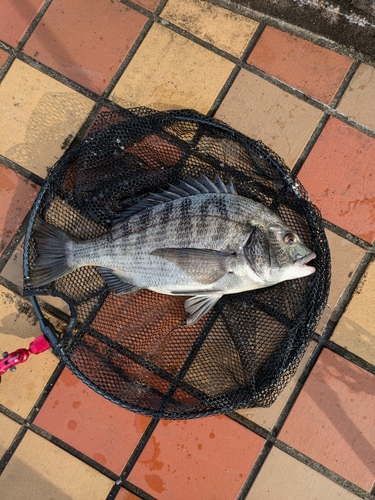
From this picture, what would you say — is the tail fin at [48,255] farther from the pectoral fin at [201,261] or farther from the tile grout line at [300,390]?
the tile grout line at [300,390]

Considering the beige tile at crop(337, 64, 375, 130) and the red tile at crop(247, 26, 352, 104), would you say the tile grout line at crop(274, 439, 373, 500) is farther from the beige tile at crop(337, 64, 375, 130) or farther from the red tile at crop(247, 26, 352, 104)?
the red tile at crop(247, 26, 352, 104)

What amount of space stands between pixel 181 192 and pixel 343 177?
1334mm

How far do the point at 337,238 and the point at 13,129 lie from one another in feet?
8.80

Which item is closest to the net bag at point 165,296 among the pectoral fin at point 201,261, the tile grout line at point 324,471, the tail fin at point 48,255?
the tail fin at point 48,255

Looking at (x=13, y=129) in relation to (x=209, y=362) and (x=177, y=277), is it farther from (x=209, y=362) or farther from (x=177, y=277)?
(x=209, y=362)

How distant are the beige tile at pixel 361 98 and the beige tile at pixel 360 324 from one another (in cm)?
124

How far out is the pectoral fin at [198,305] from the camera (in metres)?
2.97

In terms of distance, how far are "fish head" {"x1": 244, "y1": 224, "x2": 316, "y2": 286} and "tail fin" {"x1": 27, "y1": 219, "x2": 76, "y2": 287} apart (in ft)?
3.99

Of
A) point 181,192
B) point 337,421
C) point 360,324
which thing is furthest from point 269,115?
point 337,421

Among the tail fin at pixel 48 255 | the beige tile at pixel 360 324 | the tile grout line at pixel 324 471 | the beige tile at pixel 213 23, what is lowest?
the tile grout line at pixel 324 471

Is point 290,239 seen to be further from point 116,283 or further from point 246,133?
point 116,283

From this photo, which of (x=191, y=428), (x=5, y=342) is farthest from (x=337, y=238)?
(x=5, y=342)

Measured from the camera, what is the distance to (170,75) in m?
3.51

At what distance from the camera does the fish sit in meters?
2.81
